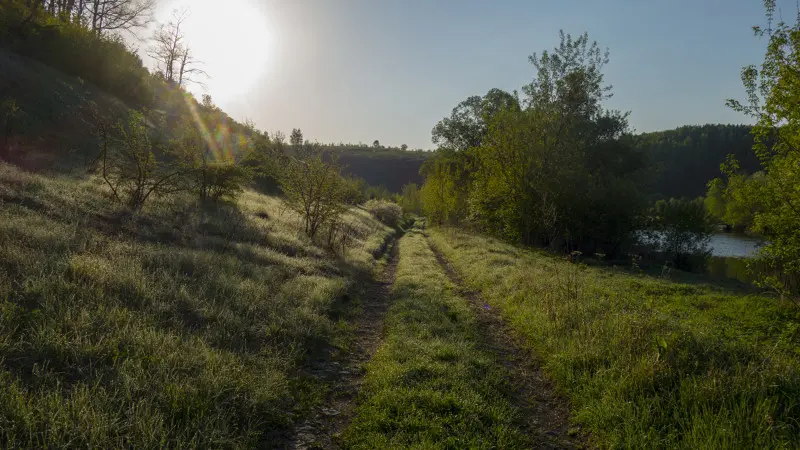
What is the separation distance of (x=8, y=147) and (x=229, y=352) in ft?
61.9

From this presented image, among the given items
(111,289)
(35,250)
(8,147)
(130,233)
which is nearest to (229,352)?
(111,289)

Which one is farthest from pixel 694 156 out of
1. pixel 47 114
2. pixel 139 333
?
pixel 139 333

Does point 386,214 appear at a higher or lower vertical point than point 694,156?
lower

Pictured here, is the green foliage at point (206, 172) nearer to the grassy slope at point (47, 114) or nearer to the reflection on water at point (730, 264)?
the grassy slope at point (47, 114)

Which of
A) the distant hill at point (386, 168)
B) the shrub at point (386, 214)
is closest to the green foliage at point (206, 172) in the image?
the shrub at point (386, 214)

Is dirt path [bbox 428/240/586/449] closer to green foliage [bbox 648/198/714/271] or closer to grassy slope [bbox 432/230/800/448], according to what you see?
grassy slope [bbox 432/230/800/448]

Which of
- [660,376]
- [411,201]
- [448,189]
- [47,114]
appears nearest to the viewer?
[660,376]

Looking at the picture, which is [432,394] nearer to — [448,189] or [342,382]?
[342,382]

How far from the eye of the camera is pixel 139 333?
5484 millimetres

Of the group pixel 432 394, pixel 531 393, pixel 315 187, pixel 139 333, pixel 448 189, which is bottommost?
pixel 531 393

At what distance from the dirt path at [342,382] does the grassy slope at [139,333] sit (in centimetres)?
30

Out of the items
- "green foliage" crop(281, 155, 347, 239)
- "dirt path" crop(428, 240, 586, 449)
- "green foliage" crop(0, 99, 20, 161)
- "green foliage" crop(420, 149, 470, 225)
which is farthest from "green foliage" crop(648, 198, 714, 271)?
"green foliage" crop(0, 99, 20, 161)

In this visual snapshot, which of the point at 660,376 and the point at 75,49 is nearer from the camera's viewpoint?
the point at 660,376

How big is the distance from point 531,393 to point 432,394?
1883 millimetres
